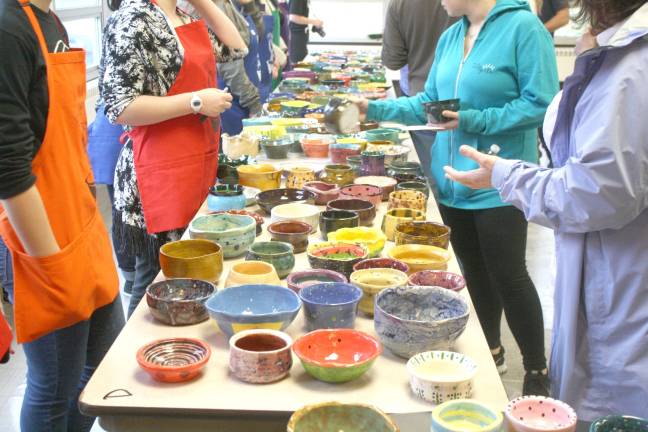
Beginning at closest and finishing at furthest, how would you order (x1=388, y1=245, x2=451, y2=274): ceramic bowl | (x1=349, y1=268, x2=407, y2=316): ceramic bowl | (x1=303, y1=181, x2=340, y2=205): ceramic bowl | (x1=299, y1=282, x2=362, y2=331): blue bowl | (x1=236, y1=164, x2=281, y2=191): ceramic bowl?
(x1=299, y1=282, x2=362, y2=331): blue bowl
(x1=349, y1=268, x2=407, y2=316): ceramic bowl
(x1=388, y1=245, x2=451, y2=274): ceramic bowl
(x1=303, y1=181, x2=340, y2=205): ceramic bowl
(x1=236, y1=164, x2=281, y2=191): ceramic bowl

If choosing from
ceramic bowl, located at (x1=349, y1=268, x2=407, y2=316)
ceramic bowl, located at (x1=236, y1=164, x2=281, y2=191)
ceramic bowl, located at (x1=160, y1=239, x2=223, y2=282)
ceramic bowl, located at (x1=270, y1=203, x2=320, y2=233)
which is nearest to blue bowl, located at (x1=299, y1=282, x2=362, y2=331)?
ceramic bowl, located at (x1=349, y1=268, x2=407, y2=316)

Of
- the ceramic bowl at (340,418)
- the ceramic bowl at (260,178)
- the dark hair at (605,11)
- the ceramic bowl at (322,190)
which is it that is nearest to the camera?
the ceramic bowl at (340,418)

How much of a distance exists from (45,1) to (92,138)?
56.0 inches

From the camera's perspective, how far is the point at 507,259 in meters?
2.52

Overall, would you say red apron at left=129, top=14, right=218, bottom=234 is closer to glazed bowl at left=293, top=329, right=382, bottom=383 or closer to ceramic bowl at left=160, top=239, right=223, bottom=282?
ceramic bowl at left=160, top=239, right=223, bottom=282

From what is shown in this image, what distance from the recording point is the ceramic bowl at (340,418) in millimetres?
1172

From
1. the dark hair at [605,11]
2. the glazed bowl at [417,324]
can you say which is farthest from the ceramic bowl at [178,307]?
the dark hair at [605,11]

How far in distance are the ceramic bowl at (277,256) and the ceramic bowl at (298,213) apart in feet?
0.68

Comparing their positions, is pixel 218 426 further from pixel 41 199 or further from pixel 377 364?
pixel 41 199

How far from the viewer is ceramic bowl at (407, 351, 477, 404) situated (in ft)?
4.23

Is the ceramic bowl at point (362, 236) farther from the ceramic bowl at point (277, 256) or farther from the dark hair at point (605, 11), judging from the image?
the dark hair at point (605, 11)

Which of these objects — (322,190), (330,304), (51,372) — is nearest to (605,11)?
(330,304)

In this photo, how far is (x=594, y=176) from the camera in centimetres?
134

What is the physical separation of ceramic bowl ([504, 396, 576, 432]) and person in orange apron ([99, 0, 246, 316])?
132cm
